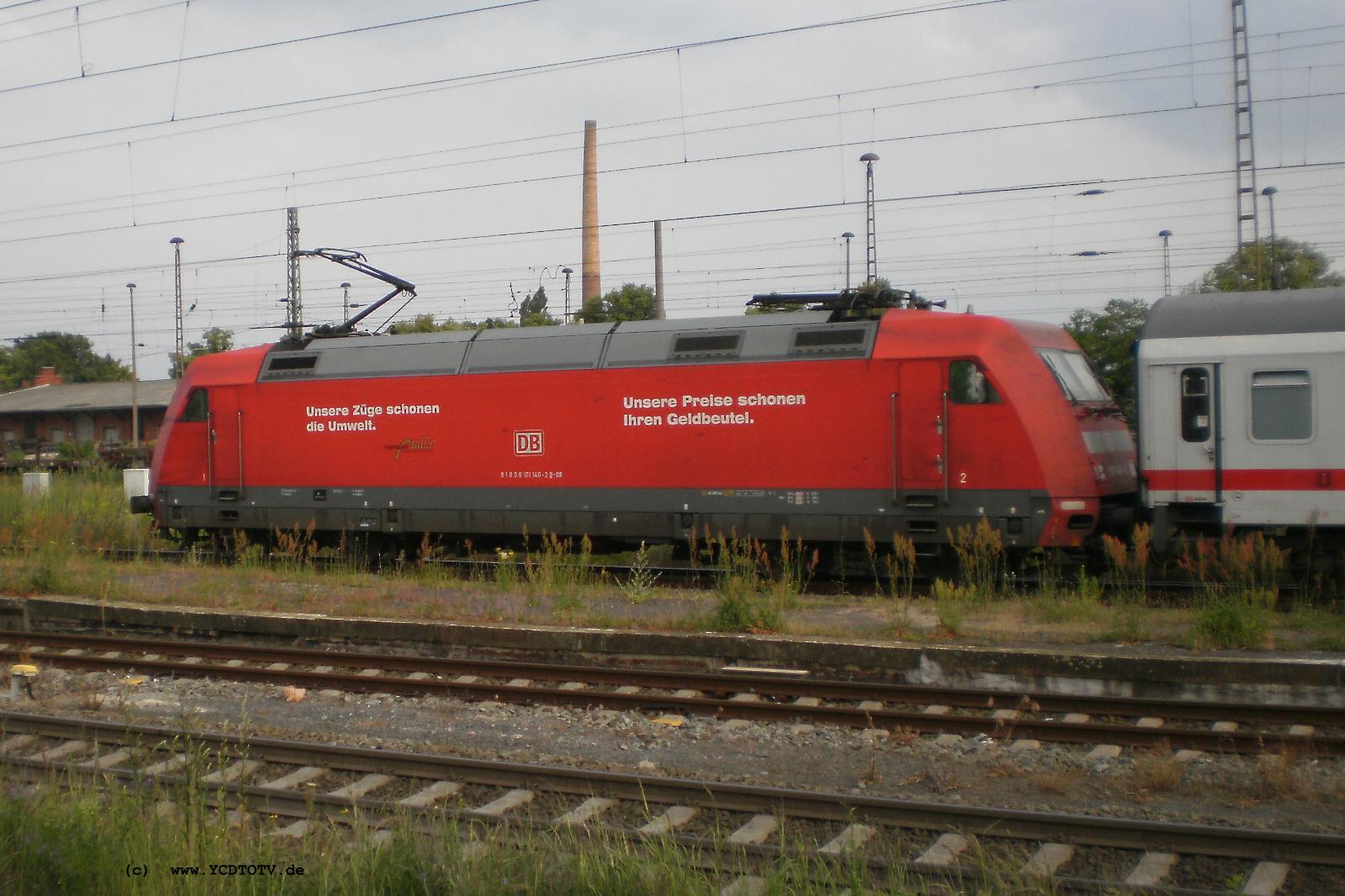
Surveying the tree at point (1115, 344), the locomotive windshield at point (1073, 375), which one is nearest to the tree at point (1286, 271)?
the tree at point (1115, 344)

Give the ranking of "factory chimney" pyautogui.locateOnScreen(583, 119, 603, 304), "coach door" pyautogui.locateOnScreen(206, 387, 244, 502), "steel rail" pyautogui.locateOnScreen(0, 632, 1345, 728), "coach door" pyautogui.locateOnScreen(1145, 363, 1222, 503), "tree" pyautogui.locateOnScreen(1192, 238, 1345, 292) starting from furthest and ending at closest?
"factory chimney" pyautogui.locateOnScreen(583, 119, 603, 304), "tree" pyautogui.locateOnScreen(1192, 238, 1345, 292), "coach door" pyautogui.locateOnScreen(206, 387, 244, 502), "coach door" pyautogui.locateOnScreen(1145, 363, 1222, 503), "steel rail" pyautogui.locateOnScreen(0, 632, 1345, 728)

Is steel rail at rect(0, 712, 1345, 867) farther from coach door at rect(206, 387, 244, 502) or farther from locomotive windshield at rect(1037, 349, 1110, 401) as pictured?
coach door at rect(206, 387, 244, 502)

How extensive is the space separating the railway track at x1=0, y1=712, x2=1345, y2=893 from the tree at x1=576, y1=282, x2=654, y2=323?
21272 millimetres

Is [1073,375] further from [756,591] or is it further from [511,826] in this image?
[511,826]

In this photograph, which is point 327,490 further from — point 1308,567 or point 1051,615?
point 1308,567

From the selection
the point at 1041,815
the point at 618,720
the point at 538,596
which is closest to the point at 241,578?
the point at 538,596

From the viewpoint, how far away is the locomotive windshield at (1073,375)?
12.8m

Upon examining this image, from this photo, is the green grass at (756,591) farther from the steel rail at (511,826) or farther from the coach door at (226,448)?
the steel rail at (511,826)

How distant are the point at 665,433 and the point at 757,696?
18.0 feet

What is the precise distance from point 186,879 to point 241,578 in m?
10.6

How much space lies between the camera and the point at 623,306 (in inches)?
1326

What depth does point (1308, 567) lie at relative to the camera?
11.6m

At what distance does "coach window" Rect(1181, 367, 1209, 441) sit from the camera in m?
12.0

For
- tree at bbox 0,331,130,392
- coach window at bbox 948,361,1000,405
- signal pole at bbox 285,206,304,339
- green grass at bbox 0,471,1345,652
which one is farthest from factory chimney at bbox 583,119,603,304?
tree at bbox 0,331,130,392
